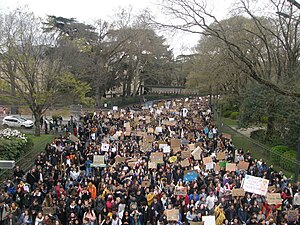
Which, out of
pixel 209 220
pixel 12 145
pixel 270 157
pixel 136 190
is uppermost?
pixel 12 145

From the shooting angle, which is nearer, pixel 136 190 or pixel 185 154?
pixel 136 190

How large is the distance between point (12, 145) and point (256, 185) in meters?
12.7

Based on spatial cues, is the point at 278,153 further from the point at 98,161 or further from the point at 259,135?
the point at 98,161

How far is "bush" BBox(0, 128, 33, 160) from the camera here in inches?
745

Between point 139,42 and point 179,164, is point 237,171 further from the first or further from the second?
point 139,42

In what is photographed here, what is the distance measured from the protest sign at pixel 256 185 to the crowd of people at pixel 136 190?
280 millimetres

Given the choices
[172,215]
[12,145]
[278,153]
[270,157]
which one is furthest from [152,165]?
[278,153]

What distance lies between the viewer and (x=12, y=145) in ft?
64.5

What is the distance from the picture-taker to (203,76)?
1658 inches

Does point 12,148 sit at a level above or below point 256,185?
above

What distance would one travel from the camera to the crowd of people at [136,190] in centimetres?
1261

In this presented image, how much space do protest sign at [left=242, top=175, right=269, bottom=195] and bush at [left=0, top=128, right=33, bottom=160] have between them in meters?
11.9

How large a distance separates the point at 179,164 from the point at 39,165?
20.9 feet

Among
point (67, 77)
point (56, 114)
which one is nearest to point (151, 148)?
point (67, 77)
